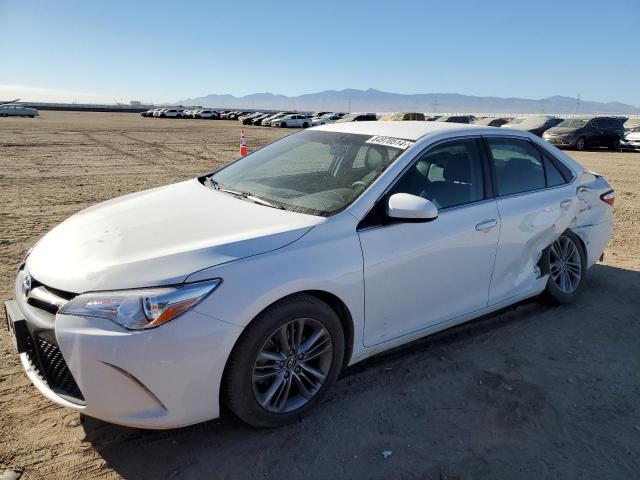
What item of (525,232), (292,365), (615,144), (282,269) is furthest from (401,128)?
(615,144)

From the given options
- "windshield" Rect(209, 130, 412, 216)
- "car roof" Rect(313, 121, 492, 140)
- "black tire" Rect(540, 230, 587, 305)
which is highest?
"car roof" Rect(313, 121, 492, 140)

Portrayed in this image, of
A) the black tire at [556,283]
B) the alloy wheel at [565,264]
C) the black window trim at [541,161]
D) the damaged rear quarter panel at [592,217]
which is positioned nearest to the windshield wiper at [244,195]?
the black window trim at [541,161]

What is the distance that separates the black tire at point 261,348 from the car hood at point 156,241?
33 cm

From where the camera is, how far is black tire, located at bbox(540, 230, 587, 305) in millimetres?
4180

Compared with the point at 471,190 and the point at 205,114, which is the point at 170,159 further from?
the point at 205,114

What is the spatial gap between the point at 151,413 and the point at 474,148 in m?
2.80

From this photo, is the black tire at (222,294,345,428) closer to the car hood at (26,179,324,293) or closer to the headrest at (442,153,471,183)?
the car hood at (26,179,324,293)

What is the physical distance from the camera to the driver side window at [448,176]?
3281 millimetres

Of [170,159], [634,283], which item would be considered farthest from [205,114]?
[634,283]

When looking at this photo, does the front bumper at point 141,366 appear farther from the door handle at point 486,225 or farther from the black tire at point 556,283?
the black tire at point 556,283

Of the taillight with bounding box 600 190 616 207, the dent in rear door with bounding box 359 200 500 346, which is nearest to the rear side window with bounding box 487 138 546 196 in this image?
the dent in rear door with bounding box 359 200 500 346

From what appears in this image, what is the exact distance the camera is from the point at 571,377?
3.43 meters

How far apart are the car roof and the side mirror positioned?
71cm

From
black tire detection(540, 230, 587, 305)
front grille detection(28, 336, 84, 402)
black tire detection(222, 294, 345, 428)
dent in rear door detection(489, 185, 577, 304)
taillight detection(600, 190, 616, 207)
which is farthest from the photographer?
A: taillight detection(600, 190, 616, 207)
